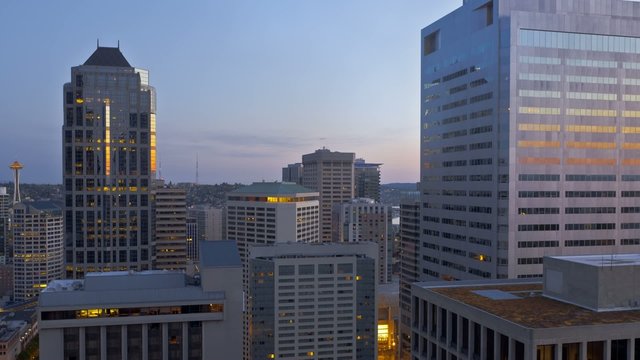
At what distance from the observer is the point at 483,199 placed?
119 m

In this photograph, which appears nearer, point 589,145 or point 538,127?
point 538,127

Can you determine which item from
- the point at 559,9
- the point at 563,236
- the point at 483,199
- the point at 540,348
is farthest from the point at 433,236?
the point at 540,348

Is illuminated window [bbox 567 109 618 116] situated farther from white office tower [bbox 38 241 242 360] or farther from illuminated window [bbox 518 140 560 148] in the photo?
white office tower [bbox 38 241 242 360]

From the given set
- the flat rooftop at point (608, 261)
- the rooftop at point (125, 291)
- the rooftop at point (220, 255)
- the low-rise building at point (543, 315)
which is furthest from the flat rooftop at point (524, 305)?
the rooftop at point (125, 291)

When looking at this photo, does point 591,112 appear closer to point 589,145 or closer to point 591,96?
point 591,96

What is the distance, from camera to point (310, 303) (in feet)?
563

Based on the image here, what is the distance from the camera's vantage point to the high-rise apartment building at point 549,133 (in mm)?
113438

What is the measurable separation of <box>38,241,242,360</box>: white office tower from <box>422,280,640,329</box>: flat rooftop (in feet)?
113

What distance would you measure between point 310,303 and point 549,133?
87.4m

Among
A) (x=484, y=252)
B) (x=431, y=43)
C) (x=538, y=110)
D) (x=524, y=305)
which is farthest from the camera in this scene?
(x=431, y=43)

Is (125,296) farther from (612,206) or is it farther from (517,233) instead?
(612,206)

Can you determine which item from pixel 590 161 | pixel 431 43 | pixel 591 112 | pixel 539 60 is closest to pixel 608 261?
pixel 590 161

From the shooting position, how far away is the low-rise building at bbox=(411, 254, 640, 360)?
1929 inches

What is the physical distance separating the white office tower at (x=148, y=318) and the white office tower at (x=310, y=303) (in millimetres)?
78800
